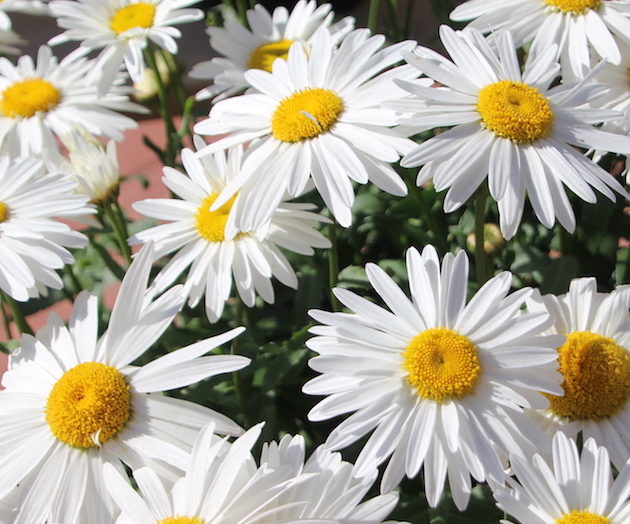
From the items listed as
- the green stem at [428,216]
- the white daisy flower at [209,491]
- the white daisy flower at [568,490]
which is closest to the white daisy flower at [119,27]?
the green stem at [428,216]

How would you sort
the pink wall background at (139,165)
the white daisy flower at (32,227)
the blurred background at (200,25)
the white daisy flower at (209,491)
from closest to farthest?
the white daisy flower at (209,491), the white daisy flower at (32,227), the pink wall background at (139,165), the blurred background at (200,25)

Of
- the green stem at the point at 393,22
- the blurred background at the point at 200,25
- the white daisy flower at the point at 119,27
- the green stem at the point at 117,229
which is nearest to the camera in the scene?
the green stem at the point at 117,229

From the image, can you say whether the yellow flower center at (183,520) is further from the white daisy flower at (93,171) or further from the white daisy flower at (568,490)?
the white daisy flower at (93,171)

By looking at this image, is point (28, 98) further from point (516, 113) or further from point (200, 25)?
point (200, 25)

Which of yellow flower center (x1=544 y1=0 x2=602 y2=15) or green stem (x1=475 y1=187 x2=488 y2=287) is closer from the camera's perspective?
green stem (x1=475 y1=187 x2=488 y2=287)

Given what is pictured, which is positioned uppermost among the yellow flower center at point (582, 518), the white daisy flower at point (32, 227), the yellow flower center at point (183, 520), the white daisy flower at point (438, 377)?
the white daisy flower at point (32, 227)

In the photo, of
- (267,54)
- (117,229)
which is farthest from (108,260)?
(267,54)

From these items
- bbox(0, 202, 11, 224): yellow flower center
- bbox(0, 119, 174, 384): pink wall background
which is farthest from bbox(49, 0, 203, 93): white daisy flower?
bbox(0, 119, 174, 384): pink wall background

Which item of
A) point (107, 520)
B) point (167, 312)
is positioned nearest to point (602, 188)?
point (167, 312)

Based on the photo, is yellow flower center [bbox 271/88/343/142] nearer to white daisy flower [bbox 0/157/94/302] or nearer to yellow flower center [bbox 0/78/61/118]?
white daisy flower [bbox 0/157/94/302]
